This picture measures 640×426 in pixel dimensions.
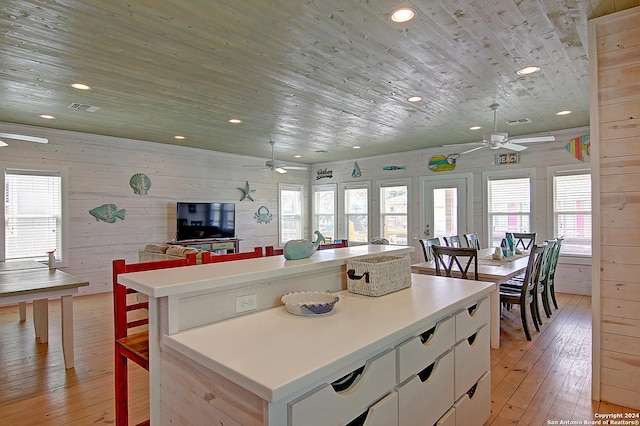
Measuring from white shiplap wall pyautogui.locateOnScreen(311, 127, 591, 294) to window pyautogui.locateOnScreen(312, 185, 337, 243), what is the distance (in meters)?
0.25

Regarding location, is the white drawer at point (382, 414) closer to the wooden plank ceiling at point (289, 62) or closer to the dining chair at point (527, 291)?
the wooden plank ceiling at point (289, 62)

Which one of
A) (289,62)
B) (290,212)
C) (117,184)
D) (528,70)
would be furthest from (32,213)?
(528,70)

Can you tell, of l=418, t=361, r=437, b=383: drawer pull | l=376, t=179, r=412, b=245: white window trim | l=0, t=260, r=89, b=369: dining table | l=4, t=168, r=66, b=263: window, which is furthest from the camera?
l=376, t=179, r=412, b=245: white window trim

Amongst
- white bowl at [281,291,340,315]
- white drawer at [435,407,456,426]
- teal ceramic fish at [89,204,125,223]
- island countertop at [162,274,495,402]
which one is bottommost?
white drawer at [435,407,456,426]

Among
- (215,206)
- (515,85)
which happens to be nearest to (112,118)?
(215,206)

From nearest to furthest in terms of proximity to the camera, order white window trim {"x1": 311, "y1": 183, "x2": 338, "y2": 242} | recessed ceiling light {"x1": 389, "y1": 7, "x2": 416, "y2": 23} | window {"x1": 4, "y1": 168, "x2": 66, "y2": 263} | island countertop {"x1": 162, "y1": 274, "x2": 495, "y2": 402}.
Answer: island countertop {"x1": 162, "y1": 274, "x2": 495, "y2": 402}, recessed ceiling light {"x1": 389, "y1": 7, "x2": 416, "y2": 23}, window {"x1": 4, "y1": 168, "x2": 66, "y2": 263}, white window trim {"x1": 311, "y1": 183, "x2": 338, "y2": 242}

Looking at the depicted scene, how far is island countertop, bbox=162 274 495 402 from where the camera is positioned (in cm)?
106

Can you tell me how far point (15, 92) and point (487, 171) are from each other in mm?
7044

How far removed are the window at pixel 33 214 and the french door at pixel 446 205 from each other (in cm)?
660

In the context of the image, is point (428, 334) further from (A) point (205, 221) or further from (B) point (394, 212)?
(B) point (394, 212)

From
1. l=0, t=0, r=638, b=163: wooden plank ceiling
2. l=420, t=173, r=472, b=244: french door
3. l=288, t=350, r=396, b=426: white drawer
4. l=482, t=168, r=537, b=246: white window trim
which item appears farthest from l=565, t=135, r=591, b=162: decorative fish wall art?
l=288, t=350, r=396, b=426: white drawer

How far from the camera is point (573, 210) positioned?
5.96 meters

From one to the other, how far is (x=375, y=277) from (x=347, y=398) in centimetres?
85

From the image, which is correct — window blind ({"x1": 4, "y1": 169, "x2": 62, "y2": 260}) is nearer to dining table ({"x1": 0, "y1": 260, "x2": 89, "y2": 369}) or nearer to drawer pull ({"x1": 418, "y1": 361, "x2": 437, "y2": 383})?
dining table ({"x1": 0, "y1": 260, "x2": 89, "y2": 369})
